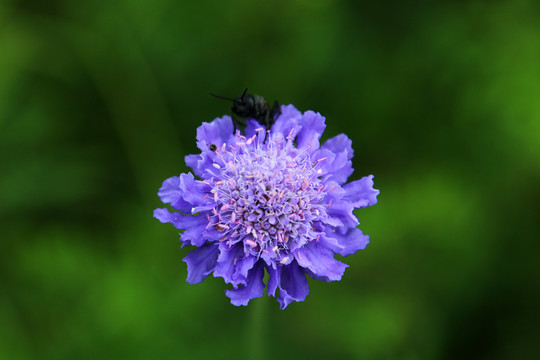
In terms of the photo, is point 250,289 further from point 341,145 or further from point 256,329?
point 341,145

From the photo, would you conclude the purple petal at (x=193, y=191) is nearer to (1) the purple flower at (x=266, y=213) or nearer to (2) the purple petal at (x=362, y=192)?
(1) the purple flower at (x=266, y=213)

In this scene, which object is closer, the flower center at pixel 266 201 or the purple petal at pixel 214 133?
the flower center at pixel 266 201

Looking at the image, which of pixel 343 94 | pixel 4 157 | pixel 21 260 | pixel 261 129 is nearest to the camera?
pixel 261 129

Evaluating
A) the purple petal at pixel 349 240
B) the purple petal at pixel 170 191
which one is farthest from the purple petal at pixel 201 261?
the purple petal at pixel 349 240

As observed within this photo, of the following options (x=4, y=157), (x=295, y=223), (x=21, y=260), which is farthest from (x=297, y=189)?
(x=4, y=157)

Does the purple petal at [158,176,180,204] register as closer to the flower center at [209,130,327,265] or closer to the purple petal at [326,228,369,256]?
the flower center at [209,130,327,265]

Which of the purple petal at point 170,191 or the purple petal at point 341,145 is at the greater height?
the purple petal at point 341,145

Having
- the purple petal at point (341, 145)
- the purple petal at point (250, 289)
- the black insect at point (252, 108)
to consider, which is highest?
the black insect at point (252, 108)

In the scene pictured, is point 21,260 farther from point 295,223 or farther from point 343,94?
point 343,94
